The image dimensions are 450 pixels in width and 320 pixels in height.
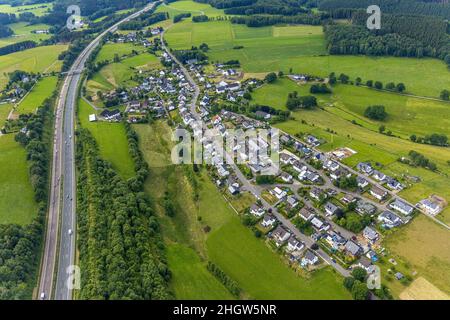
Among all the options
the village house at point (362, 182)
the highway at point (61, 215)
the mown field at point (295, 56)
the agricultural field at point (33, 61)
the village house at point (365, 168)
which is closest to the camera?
the highway at point (61, 215)

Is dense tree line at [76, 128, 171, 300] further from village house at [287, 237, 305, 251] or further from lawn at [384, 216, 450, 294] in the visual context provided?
lawn at [384, 216, 450, 294]

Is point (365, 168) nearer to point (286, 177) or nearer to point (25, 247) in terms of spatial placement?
point (286, 177)

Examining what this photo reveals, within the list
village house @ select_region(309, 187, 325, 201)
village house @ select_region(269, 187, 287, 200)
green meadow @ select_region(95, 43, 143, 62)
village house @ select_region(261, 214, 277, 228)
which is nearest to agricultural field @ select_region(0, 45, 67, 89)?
green meadow @ select_region(95, 43, 143, 62)

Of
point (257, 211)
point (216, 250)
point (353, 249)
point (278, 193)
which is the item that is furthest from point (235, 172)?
point (353, 249)

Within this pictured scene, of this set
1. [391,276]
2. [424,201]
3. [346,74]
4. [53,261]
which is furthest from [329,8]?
[53,261]

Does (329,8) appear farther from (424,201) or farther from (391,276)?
(391,276)

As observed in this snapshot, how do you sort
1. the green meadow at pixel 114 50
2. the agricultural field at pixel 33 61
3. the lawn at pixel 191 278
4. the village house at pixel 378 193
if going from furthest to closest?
1. the green meadow at pixel 114 50
2. the agricultural field at pixel 33 61
3. the village house at pixel 378 193
4. the lawn at pixel 191 278

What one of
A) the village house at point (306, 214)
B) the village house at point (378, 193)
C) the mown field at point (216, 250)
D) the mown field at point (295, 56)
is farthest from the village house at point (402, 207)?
the mown field at point (295, 56)

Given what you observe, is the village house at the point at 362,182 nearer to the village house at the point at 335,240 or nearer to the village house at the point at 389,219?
the village house at the point at 389,219
